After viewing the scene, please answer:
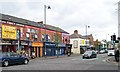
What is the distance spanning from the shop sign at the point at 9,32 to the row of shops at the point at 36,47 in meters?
0.82

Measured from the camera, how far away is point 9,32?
151 feet

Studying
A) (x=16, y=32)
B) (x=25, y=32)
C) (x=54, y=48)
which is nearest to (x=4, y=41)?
(x=16, y=32)

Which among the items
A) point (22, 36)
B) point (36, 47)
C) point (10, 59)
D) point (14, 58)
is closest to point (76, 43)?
point (36, 47)

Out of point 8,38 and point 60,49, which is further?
point 60,49

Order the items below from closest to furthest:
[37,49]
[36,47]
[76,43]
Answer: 1. [36,47]
2. [37,49]
3. [76,43]

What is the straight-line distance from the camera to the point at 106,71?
66.6 feet

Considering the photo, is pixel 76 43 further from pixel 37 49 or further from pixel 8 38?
pixel 8 38

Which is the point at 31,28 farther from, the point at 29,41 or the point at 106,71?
the point at 106,71

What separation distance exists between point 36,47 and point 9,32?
11.5m

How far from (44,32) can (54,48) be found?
6963 millimetres

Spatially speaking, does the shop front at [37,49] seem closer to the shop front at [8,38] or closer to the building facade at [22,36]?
the building facade at [22,36]

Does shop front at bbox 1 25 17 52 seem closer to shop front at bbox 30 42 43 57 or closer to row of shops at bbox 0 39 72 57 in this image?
row of shops at bbox 0 39 72 57

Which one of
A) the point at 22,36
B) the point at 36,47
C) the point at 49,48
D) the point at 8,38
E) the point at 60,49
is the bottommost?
the point at 60,49

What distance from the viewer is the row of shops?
4553cm
